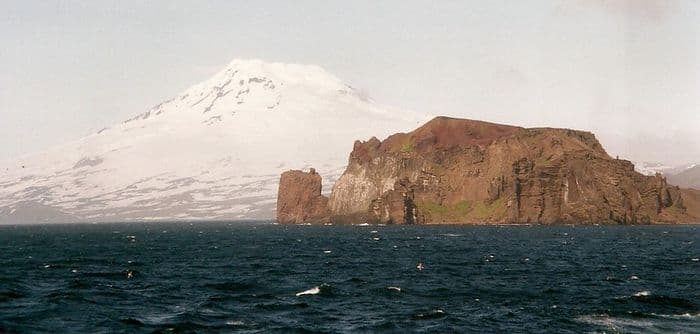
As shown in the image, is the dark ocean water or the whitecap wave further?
the whitecap wave

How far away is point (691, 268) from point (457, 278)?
1177 inches

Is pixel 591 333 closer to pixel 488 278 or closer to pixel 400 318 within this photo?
pixel 400 318

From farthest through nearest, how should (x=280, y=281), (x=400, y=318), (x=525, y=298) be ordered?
(x=280, y=281), (x=525, y=298), (x=400, y=318)

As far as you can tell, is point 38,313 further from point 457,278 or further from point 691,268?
point 691,268

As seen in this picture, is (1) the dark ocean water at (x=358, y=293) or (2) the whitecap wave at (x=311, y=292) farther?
(2) the whitecap wave at (x=311, y=292)

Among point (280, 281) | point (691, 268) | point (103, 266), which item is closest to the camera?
point (280, 281)

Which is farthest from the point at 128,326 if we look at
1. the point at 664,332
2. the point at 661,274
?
the point at 661,274

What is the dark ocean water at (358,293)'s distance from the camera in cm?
5797

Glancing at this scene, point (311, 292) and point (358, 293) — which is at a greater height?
point (311, 292)

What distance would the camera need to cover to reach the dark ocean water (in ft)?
190

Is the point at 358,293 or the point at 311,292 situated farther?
the point at 358,293

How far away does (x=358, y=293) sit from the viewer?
244 ft

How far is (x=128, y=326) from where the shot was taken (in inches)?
2232

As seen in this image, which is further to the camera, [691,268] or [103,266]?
[103,266]
